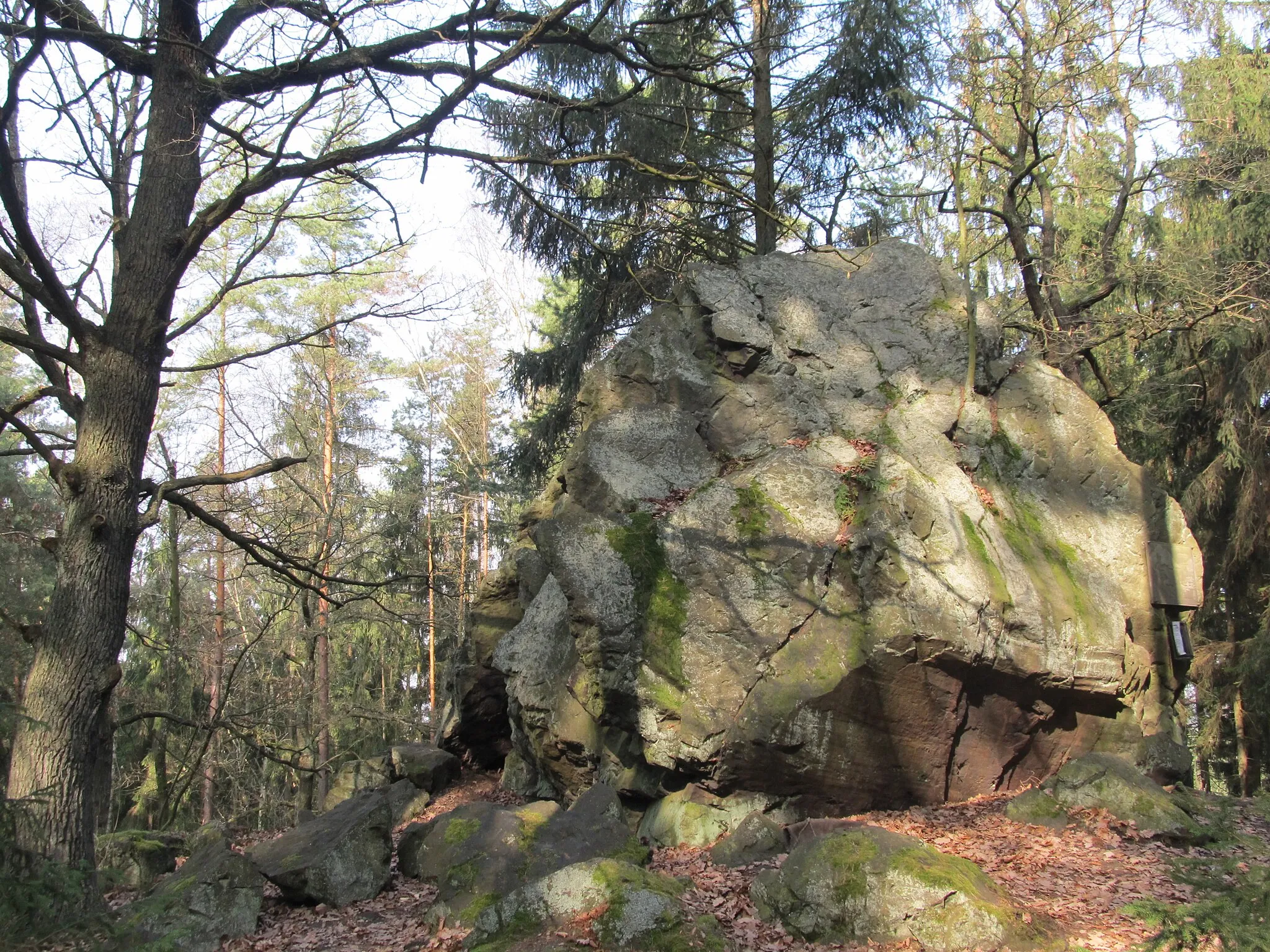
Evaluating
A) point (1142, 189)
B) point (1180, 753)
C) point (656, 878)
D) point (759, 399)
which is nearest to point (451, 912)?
point (656, 878)

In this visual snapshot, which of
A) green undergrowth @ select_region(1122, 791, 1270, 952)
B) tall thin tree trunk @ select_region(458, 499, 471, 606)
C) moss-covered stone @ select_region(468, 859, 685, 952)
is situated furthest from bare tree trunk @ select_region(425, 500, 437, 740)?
green undergrowth @ select_region(1122, 791, 1270, 952)

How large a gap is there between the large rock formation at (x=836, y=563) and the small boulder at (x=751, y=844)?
0.65 meters

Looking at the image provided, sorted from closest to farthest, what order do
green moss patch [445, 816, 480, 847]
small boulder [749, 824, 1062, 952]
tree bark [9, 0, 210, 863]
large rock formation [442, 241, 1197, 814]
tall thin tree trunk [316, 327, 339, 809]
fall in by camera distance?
small boulder [749, 824, 1062, 952] < tree bark [9, 0, 210, 863] < green moss patch [445, 816, 480, 847] < large rock formation [442, 241, 1197, 814] < tall thin tree trunk [316, 327, 339, 809]

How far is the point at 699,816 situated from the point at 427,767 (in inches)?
207

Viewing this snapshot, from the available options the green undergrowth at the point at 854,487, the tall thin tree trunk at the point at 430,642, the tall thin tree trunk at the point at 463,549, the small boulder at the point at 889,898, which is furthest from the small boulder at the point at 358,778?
the small boulder at the point at 889,898

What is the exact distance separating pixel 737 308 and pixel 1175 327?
23.5ft

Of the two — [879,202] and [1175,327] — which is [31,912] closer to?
[1175,327]

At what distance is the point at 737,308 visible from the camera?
34.3 ft

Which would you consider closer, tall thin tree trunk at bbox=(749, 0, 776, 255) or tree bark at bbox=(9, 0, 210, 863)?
tree bark at bbox=(9, 0, 210, 863)

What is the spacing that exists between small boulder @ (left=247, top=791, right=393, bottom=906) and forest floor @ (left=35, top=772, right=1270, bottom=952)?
118mm

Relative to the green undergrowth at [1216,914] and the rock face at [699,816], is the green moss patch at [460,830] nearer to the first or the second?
the rock face at [699,816]

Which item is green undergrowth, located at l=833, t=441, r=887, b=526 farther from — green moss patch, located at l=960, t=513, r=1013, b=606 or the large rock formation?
green moss patch, located at l=960, t=513, r=1013, b=606

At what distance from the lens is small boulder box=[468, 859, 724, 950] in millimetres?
5008

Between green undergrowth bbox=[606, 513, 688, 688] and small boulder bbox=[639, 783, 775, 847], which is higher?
green undergrowth bbox=[606, 513, 688, 688]
